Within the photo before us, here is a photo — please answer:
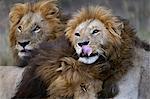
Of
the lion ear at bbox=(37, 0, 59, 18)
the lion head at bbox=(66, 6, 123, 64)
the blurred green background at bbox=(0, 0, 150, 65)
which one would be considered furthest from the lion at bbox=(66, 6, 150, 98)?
the blurred green background at bbox=(0, 0, 150, 65)

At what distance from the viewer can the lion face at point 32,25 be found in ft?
20.2

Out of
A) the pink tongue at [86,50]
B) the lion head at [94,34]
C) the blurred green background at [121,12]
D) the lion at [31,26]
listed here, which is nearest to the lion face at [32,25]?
the lion at [31,26]

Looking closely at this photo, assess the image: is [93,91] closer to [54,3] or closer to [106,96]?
[106,96]

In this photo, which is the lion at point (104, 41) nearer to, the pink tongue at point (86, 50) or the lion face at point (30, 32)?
the pink tongue at point (86, 50)

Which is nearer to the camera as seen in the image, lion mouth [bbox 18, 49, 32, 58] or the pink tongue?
the pink tongue

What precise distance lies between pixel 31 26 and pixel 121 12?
4.11m

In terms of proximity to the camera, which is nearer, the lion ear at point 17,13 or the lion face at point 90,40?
the lion face at point 90,40

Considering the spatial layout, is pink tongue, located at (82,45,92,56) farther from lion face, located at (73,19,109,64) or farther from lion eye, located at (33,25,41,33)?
lion eye, located at (33,25,41,33)

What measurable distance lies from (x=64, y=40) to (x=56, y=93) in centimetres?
37

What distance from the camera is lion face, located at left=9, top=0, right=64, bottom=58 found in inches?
243

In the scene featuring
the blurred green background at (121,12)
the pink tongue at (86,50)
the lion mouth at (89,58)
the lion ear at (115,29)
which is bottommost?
the blurred green background at (121,12)

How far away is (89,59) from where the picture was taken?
Answer: 17.9 feet

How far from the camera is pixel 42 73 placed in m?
5.71

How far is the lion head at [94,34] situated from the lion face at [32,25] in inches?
22.5
